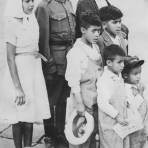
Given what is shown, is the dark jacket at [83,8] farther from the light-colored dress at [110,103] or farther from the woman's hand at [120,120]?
the woman's hand at [120,120]

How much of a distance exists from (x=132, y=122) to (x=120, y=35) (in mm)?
853

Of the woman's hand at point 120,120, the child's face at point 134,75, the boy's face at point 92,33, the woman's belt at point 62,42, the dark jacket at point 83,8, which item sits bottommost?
the woman's hand at point 120,120

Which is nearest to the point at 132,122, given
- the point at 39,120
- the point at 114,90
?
the point at 114,90


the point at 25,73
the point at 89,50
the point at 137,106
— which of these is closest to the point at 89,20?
the point at 89,50

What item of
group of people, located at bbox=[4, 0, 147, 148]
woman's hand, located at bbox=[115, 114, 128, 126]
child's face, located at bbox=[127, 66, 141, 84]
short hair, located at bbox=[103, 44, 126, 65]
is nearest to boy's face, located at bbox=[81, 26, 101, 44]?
group of people, located at bbox=[4, 0, 147, 148]

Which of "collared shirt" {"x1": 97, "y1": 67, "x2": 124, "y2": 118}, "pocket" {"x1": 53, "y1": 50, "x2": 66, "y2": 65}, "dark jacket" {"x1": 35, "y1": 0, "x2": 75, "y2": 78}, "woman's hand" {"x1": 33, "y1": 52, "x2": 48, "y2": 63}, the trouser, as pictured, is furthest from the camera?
the trouser

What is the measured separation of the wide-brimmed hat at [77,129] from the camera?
3780mm

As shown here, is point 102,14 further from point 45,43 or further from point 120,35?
point 45,43

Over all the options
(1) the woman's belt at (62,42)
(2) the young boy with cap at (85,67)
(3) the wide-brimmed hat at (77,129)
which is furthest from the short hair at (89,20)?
(3) the wide-brimmed hat at (77,129)

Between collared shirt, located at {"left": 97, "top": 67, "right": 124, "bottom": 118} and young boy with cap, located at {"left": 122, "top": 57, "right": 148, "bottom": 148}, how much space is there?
0.12m

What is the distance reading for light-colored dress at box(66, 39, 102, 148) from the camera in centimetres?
377

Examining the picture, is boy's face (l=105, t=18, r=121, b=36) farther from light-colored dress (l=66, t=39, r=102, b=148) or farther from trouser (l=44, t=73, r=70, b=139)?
trouser (l=44, t=73, r=70, b=139)

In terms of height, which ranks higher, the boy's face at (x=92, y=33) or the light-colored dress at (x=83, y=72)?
the boy's face at (x=92, y=33)

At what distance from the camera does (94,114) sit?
389cm
